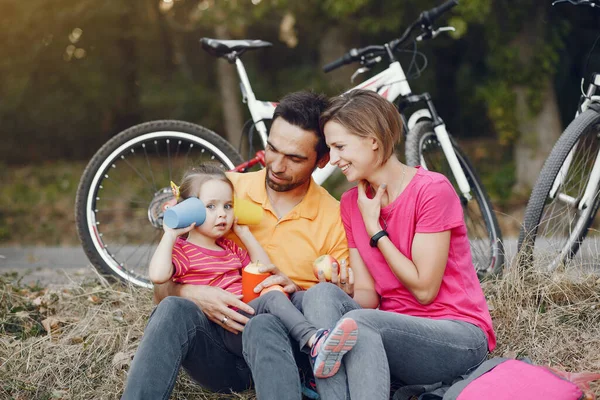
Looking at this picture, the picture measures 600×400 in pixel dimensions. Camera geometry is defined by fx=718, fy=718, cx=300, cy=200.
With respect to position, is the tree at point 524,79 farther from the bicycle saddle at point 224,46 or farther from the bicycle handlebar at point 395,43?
the bicycle saddle at point 224,46

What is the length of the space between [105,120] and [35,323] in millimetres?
10580

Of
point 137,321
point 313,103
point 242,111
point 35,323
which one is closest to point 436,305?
point 313,103

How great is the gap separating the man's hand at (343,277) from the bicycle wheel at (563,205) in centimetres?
104

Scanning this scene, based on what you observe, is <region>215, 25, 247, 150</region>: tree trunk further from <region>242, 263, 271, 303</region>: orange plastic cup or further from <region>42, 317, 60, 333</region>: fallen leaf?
<region>242, 263, 271, 303</region>: orange plastic cup

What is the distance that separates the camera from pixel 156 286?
2.87 meters

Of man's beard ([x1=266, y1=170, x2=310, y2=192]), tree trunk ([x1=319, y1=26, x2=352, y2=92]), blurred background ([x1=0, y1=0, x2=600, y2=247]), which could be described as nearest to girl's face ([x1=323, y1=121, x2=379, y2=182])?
man's beard ([x1=266, y1=170, x2=310, y2=192])

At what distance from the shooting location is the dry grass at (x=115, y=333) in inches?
120

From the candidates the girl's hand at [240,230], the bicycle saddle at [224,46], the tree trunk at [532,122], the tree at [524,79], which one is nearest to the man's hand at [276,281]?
the girl's hand at [240,230]

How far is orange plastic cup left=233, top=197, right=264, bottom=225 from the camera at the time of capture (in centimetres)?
294

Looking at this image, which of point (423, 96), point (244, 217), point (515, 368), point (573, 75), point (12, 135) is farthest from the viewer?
point (12, 135)

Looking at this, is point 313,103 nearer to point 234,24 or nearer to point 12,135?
point 234,24

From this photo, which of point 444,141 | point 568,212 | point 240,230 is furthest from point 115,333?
point 568,212

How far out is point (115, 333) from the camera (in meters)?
3.35

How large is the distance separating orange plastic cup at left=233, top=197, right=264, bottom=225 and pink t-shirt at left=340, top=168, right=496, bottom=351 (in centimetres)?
49
